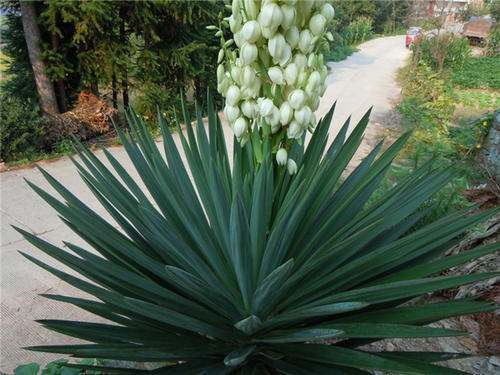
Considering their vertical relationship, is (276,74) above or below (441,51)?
above

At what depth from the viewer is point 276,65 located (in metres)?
1.07

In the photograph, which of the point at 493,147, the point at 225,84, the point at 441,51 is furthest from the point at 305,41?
the point at 441,51

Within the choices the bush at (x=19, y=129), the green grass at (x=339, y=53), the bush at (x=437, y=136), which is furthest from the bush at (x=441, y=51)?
the bush at (x=19, y=129)

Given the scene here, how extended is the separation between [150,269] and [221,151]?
649 millimetres

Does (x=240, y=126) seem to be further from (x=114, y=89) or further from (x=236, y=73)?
(x=114, y=89)

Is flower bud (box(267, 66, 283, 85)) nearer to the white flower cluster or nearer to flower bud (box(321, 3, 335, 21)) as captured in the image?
the white flower cluster

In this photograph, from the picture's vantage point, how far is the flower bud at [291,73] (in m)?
1.02

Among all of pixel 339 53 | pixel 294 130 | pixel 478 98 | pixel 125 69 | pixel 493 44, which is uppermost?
pixel 294 130

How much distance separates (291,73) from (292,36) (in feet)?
0.29

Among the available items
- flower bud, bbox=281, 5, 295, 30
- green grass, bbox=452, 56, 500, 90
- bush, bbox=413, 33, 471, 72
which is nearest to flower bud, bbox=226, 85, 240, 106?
flower bud, bbox=281, 5, 295, 30

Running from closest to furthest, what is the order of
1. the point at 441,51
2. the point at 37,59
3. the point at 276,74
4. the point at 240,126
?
the point at 276,74 → the point at 240,126 → the point at 37,59 → the point at 441,51

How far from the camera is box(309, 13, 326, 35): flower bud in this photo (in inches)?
38.5

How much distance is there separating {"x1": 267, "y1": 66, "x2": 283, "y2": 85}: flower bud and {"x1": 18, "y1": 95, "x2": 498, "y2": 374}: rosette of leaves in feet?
0.65

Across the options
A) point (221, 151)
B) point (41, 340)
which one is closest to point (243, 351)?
point (221, 151)
